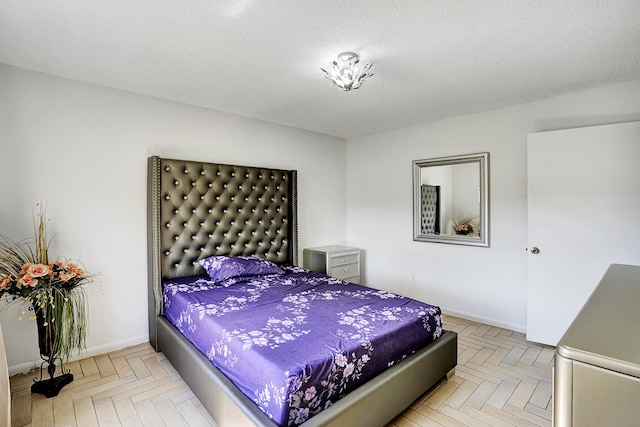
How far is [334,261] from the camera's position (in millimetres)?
3959

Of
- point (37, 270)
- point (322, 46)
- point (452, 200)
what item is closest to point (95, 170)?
point (37, 270)

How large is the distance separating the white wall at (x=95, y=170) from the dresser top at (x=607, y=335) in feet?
10.1

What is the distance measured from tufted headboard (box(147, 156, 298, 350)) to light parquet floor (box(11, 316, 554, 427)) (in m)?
0.50

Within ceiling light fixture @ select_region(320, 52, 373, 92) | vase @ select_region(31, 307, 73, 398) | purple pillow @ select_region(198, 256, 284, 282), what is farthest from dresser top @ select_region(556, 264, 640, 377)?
vase @ select_region(31, 307, 73, 398)

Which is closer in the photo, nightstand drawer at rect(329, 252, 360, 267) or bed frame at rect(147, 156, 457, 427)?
bed frame at rect(147, 156, 457, 427)

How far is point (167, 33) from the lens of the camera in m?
1.85

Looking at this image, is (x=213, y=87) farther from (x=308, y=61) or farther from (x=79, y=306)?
(x=79, y=306)

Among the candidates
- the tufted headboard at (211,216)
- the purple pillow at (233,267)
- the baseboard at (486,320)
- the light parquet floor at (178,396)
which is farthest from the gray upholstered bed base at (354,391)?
the baseboard at (486,320)

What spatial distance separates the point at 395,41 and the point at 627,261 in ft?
8.19

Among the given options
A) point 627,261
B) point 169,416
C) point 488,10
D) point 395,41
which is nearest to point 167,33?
point 395,41

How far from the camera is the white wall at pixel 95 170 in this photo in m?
2.30

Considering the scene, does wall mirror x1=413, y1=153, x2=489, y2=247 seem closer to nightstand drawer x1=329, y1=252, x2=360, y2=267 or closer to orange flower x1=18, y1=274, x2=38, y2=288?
nightstand drawer x1=329, y1=252, x2=360, y2=267

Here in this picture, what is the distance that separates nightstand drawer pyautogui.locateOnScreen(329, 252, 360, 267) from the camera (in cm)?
393

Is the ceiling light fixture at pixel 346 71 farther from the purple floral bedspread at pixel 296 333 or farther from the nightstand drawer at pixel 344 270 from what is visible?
the nightstand drawer at pixel 344 270
